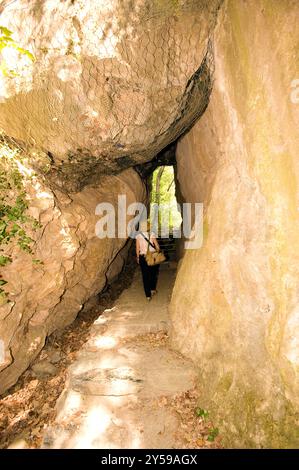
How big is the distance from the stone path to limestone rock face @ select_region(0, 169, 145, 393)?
4.54 feet

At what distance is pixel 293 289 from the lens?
2945 mm

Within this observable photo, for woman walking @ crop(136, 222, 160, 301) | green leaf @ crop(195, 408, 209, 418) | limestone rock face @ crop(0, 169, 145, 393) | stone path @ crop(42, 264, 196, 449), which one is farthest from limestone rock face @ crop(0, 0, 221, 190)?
green leaf @ crop(195, 408, 209, 418)

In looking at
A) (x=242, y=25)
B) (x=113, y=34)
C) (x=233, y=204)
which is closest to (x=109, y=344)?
(x=233, y=204)

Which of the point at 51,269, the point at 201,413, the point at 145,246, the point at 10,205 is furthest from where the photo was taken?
the point at 145,246

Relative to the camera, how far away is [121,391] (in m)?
4.24

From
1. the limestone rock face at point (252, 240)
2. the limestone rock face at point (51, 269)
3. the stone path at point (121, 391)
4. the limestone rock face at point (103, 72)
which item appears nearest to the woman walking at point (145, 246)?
the limestone rock face at point (51, 269)

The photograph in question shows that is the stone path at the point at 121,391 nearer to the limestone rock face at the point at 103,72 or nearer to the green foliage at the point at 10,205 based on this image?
the green foliage at the point at 10,205

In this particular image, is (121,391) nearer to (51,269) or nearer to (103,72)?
(51,269)

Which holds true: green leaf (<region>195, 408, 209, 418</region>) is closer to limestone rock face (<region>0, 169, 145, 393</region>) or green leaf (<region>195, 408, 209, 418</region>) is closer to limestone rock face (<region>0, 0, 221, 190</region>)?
limestone rock face (<region>0, 169, 145, 393</region>)

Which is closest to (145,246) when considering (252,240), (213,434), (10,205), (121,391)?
(10,205)

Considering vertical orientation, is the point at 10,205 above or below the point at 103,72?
below

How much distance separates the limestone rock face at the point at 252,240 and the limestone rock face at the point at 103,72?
19.7 inches

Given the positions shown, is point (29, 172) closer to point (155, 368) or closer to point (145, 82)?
point (145, 82)

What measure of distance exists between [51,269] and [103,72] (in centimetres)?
381
